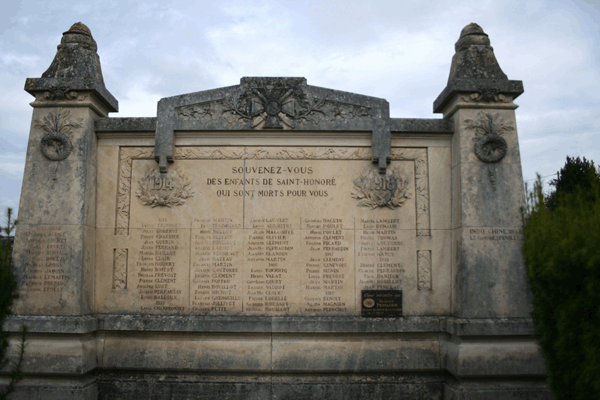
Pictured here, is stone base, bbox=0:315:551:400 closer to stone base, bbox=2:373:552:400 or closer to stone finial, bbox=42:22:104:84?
stone base, bbox=2:373:552:400

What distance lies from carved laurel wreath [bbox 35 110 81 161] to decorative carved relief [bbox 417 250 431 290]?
637 cm

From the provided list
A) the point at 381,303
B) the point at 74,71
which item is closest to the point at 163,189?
the point at 74,71

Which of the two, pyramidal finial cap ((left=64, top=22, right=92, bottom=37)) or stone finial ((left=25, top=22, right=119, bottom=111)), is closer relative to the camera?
stone finial ((left=25, top=22, right=119, bottom=111))

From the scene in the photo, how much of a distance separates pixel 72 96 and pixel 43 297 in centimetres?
346

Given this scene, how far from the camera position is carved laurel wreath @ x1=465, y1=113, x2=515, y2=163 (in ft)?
24.1

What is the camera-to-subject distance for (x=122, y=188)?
766 centimetres

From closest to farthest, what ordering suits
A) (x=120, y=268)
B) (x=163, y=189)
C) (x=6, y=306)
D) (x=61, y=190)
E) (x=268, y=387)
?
1. (x=6, y=306)
2. (x=268, y=387)
3. (x=61, y=190)
4. (x=120, y=268)
5. (x=163, y=189)

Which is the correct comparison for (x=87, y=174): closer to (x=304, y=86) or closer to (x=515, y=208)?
(x=304, y=86)

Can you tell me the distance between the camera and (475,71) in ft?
24.7

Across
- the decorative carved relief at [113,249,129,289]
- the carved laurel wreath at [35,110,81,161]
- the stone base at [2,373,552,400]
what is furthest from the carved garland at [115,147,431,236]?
the stone base at [2,373,552,400]

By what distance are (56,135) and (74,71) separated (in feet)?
3.96

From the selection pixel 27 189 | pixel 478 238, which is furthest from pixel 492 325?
pixel 27 189

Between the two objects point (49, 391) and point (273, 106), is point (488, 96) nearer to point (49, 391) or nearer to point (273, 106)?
point (273, 106)

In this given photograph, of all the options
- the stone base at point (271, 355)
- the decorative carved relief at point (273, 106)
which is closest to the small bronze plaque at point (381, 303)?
the stone base at point (271, 355)
